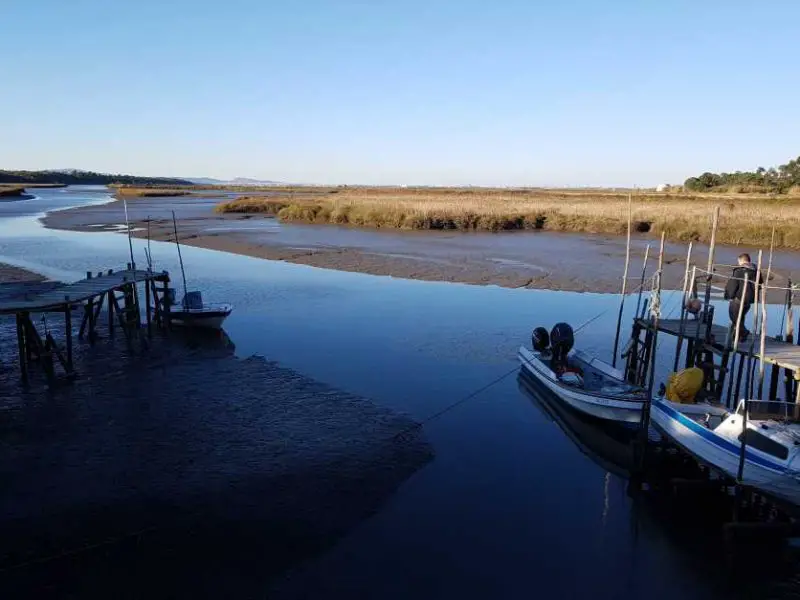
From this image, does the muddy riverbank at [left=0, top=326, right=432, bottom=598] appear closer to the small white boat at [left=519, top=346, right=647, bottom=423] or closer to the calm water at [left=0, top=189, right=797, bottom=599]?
the calm water at [left=0, top=189, right=797, bottom=599]

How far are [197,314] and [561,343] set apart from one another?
1139 centimetres

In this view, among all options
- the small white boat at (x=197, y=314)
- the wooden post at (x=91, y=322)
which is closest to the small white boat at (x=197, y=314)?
the small white boat at (x=197, y=314)

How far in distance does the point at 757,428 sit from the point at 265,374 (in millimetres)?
10946

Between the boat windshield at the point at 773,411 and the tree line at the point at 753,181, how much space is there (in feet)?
256

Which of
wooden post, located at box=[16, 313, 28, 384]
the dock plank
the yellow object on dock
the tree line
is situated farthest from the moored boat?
the tree line

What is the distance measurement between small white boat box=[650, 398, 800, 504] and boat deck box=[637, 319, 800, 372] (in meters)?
1.20

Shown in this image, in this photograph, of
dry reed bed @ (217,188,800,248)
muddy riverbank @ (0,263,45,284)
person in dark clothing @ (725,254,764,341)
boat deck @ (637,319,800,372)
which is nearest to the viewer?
boat deck @ (637,319,800,372)

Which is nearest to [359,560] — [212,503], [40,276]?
[212,503]

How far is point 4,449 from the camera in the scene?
11508mm

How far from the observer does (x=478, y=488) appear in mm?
11047

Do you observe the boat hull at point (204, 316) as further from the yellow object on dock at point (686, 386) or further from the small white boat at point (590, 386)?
the yellow object on dock at point (686, 386)

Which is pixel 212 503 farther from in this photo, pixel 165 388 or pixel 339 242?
pixel 339 242

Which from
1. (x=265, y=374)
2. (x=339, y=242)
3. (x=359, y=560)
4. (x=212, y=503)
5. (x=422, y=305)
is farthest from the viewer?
(x=339, y=242)

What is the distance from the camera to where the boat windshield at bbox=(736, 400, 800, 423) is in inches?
431
